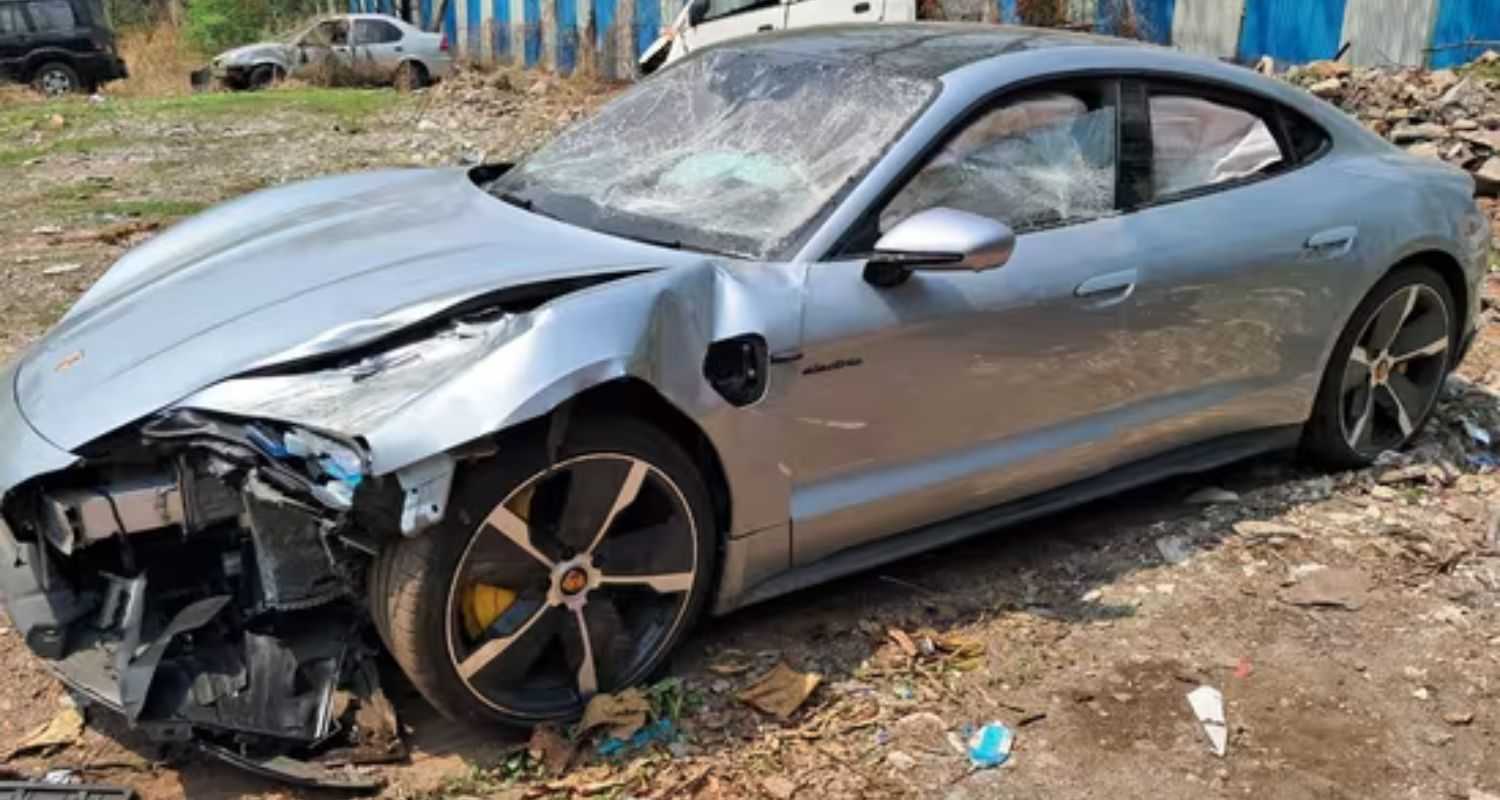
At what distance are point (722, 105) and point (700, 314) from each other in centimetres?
108

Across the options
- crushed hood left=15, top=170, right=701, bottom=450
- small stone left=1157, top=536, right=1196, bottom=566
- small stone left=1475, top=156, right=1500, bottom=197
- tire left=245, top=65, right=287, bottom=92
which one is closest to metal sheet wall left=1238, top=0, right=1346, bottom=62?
small stone left=1475, top=156, right=1500, bottom=197

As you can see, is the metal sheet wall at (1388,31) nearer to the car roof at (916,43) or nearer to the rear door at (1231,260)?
the rear door at (1231,260)

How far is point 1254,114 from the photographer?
450cm

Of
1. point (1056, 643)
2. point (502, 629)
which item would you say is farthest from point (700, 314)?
point (1056, 643)

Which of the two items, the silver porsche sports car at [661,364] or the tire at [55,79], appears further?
the tire at [55,79]

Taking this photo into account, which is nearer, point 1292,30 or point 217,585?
point 217,585

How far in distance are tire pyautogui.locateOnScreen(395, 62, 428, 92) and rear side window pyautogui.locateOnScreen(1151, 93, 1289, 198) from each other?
19.1 metres

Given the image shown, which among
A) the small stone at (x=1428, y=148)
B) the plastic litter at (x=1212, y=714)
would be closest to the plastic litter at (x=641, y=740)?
the plastic litter at (x=1212, y=714)

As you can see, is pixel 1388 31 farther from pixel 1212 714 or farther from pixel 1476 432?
pixel 1212 714

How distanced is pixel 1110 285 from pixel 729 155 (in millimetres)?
1146

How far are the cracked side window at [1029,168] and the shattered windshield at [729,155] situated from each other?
0.53ft

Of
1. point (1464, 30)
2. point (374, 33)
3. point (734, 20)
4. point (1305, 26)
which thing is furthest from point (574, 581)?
point (374, 33)

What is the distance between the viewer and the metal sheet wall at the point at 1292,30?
12.1 metres

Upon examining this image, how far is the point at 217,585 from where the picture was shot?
3.16 metres
